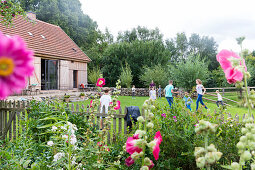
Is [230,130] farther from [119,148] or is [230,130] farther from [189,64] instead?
[189,64]

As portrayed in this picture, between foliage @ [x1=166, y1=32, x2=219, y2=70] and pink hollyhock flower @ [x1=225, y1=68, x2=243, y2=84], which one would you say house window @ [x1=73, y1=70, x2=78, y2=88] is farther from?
foliage @ [x1=166, y1=32, x2=219, y2=70]

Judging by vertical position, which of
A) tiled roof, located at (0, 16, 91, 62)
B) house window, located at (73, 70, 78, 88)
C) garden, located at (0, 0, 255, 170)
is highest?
tiled roof, located at (0, 16, 91, 62)

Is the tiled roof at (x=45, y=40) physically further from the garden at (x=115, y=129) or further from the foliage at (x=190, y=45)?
the foliage at (x=190, y=45)

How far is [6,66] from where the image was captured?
0.36 metres

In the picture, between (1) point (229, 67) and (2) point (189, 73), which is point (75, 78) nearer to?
(2) point (189, 73)

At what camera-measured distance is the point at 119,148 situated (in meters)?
2.63

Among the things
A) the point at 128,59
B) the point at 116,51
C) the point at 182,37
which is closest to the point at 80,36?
the point at 116,51

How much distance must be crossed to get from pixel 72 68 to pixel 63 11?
48.7ft


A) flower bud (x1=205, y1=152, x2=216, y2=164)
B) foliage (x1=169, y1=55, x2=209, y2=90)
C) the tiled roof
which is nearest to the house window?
the tiled roof

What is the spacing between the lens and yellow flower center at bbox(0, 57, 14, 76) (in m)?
0.35

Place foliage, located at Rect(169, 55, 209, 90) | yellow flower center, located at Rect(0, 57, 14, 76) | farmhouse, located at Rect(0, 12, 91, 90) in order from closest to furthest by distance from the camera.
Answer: yellow flower center, located at Rect(0, 57, 14, 76) → farmhouse, located at Rect(0, 12, 91, 90) → foliage, located at Rect(169, 55, 209, 90)

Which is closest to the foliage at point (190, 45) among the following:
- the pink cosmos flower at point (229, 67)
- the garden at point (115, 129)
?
the garden at point (115, 129)

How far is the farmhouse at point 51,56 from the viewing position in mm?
15797

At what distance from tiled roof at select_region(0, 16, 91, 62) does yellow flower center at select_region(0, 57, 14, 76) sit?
16.0 meters
